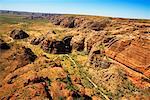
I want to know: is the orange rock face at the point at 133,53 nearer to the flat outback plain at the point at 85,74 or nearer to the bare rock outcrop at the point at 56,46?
the flat outback plain at the point at 85,74

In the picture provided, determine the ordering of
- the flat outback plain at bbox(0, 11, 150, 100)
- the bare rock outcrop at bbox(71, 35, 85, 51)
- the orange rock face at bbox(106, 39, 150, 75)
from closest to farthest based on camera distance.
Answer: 1. the flat outback plain at bbox(0, 11, 150, 100)
2. the orange rock face at bbox(106, 39, 150, 75)
3. the bare rock outcrop at bbox(71, 35, 85, 51)

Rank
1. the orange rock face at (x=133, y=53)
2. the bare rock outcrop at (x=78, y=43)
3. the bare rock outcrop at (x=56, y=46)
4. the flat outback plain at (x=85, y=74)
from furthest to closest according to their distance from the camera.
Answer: the bare rock outcrop at (x=78, y=43)
the bare rock outcrop at (x=56, y=46)
the orange rock face at (x=133, y=53)
the flat outback plain at (x=85, y=74)

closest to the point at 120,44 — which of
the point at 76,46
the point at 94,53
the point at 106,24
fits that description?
the point at 94,53

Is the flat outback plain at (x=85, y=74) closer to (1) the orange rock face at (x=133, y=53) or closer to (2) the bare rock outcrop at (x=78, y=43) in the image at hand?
(1) the orange rock face at (x=133, y=53)

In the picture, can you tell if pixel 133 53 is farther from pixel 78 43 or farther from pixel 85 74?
pixel 78 43

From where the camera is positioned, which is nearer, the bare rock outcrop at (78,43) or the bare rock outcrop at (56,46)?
the bare rock outcrop at (56,46)

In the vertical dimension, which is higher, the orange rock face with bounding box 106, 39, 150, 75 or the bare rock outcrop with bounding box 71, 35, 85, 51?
the orange rock face with bounding box 106, 39, 150, 75

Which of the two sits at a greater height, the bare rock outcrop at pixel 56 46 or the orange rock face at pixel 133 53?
the orange rock face at pixel 133 53

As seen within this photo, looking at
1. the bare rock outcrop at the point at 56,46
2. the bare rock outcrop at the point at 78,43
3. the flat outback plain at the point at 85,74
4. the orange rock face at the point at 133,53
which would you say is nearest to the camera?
the flat outback plain at the point at 85,74

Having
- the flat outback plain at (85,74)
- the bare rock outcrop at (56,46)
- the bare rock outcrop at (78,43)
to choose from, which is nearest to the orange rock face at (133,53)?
the flat outback plain at (85,74)

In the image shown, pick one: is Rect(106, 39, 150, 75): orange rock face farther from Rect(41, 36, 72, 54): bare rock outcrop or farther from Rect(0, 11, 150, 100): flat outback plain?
Rect(41, 36, 72, 54): bare rock outcrop

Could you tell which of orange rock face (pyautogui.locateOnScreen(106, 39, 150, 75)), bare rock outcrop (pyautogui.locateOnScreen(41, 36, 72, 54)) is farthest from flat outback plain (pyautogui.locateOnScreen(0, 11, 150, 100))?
bare rock outcrop (pyautogui.locateOnScreen(41, 36, 72, 54))
